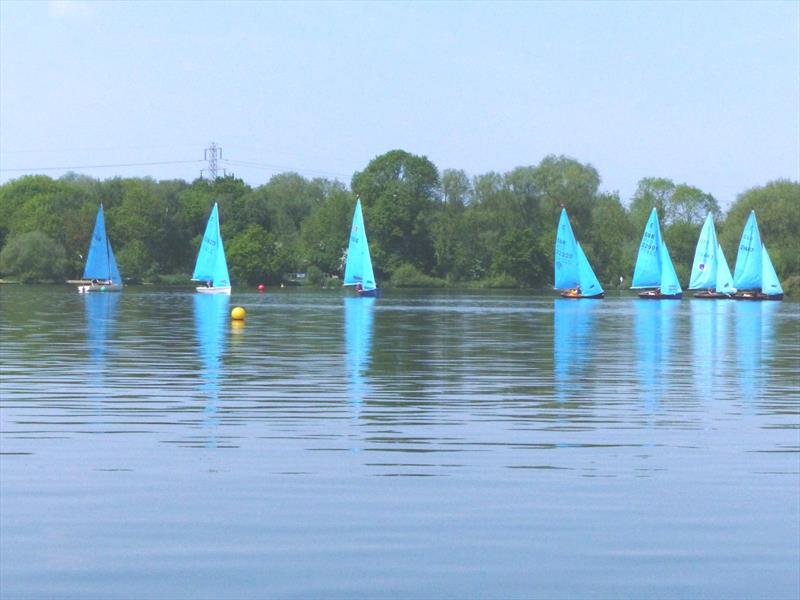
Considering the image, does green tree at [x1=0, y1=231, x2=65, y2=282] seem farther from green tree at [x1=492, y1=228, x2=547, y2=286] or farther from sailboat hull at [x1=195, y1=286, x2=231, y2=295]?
sailboat hull at [x1=195, y1=286, x2=231, y2=295]

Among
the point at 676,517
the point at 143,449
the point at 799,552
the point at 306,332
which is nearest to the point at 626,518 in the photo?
the point at 676,517

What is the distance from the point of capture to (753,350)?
42.4 metres

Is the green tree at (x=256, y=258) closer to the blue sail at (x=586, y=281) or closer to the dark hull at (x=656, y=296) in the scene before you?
the blue sail at (x=586, y=281)

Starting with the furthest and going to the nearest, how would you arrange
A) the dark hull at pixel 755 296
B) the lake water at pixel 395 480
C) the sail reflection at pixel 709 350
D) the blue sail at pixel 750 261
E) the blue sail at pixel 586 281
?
the blue sail at pixel 750 261, the dark hull at pixel 755 296, the blue sail at pixel 586 281, the sail reflection at pixel 709 350, the lake water at pixel 395 480

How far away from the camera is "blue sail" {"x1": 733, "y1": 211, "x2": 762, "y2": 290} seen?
113 m

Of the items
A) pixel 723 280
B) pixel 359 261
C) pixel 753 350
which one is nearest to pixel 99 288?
pixel 359 261

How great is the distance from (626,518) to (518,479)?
7.59 feet

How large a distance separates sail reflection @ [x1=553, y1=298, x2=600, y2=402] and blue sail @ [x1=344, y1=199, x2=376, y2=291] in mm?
36967

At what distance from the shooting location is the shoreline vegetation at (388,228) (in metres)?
158

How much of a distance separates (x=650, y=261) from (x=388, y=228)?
54.5 meters

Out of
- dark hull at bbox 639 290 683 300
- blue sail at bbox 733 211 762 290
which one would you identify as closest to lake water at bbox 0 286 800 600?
dark hull at bbox 639 290 683 300

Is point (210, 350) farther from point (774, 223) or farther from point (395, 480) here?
point (774, 223)

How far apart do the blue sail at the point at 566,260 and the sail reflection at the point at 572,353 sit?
119 ft

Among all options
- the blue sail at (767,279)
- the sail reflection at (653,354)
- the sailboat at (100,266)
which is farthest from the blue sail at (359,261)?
the sail reflection at (653,354)
